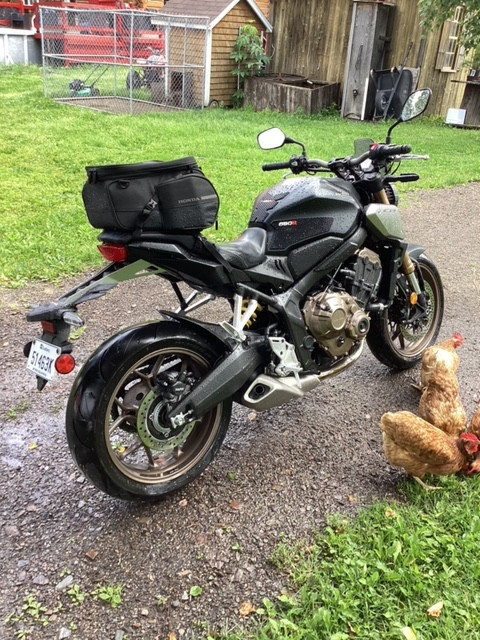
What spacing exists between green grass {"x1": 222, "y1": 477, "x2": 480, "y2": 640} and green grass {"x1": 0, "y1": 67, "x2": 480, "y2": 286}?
3470 millimetres

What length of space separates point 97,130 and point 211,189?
9.14 metres

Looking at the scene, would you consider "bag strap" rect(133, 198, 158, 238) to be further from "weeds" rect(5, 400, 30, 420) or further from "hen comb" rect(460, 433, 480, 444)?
"hen comb" rect(460, 433, 480, 444)

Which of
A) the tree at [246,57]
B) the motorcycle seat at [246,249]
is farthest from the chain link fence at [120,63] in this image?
the motorcycle seat at [246,249]

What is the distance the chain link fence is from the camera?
45.5 feet

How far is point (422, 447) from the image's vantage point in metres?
2.76

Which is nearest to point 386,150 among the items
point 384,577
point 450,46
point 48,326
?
point 48,326

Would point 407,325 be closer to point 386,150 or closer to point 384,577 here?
point 386,150

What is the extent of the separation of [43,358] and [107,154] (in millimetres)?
7399

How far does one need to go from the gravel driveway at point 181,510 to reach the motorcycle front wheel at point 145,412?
6.7 inches

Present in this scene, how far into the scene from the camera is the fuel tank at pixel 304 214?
2.93m

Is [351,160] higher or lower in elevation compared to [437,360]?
higher

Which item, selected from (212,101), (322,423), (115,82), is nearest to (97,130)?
(115,82)

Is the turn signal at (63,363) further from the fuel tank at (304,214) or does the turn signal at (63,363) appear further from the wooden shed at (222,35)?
the wooden shed at (222,35)

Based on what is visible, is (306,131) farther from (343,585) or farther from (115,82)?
(343,585)
